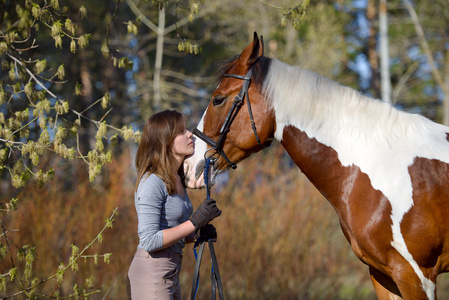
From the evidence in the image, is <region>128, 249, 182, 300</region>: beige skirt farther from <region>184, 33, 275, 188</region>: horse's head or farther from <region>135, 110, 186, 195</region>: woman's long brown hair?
<region>184, 33, 275, 188</region>: horse's head

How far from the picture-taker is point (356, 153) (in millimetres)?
2602

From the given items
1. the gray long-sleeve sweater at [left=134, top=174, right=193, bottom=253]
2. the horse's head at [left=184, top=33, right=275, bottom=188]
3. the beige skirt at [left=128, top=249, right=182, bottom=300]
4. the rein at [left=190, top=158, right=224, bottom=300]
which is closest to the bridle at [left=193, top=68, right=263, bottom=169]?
the horse's head at [left=184, top=33, right=275, bottom=188]

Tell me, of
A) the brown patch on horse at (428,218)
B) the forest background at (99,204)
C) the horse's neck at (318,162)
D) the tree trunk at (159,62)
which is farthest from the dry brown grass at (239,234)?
the tree trunk at (159,62)

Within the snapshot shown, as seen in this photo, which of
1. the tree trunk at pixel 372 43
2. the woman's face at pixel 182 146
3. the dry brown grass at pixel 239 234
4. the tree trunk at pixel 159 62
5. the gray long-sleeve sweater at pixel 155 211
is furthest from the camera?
the tree trunk at pixel 372 43

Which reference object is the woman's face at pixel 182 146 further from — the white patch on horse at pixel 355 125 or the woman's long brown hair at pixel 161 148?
the white patch on horse at pixel 355 125

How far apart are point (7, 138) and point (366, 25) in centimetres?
1718

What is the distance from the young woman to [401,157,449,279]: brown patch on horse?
3.61 feet

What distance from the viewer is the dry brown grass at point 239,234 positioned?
4.88 metres

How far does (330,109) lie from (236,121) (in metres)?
0.58

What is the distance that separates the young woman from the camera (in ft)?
7.80

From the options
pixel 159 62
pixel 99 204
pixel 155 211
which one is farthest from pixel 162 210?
pixel 159 62

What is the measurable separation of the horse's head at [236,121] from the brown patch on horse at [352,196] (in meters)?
0.19

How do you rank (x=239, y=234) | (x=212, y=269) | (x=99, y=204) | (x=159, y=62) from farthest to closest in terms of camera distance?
(x=159, y=62) → (x=239, y=234) → (x=99, y=204) → (x=212, y=269)

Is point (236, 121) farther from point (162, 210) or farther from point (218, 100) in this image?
point (162, 210)
